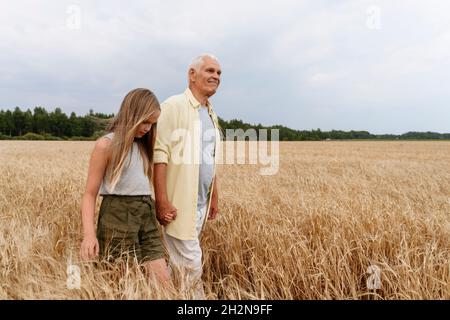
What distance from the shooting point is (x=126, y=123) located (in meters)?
2.24

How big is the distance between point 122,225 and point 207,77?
1.16 m

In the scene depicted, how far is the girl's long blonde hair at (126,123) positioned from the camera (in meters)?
2.18

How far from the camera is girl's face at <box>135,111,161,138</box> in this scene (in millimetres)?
2242

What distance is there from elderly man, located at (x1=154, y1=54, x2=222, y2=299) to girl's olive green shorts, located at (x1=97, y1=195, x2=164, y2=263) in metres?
0.21

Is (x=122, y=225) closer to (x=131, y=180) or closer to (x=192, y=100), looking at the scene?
(x=131, y=180)

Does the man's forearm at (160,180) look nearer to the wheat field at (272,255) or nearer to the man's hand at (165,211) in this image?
the man's hand at (165,211)

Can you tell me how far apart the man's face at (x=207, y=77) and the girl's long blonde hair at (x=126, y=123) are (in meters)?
0.41

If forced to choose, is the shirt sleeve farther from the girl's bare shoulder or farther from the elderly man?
the girl's bare shoulder

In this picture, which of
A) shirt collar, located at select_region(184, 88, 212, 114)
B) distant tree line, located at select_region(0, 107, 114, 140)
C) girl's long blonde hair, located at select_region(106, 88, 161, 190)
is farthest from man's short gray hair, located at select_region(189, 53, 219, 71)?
distant tree line, located at select_region(0, 107, 114, 140)

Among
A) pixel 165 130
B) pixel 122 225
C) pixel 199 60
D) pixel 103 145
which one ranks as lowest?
pixel 122 225

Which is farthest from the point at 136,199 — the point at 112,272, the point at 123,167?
the point at 112,272

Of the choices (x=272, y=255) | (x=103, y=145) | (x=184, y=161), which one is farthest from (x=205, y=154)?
(x=272, y=255)

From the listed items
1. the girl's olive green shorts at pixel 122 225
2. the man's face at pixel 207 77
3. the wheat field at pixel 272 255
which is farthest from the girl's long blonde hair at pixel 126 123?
the wheat field at pixel 272 255
